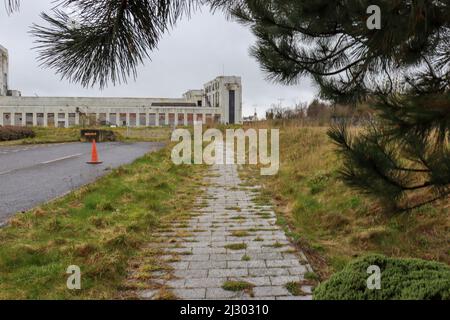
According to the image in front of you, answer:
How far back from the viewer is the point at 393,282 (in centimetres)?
228

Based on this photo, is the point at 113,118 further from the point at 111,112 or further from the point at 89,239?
the point at 89,239

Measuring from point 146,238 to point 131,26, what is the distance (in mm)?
3370

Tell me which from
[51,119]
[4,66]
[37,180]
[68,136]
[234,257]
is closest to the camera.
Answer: [4,66]

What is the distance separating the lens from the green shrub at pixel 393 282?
210 cm

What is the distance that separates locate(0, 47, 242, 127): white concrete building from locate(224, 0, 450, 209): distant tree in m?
50.6

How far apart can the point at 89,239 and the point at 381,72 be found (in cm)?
349

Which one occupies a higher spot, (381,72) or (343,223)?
(381,72)

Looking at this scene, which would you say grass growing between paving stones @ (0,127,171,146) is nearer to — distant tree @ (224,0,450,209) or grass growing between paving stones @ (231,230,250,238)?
grass growing between paving stones @ (231,230,250,238)

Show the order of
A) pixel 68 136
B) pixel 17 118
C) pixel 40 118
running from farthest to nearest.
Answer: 1. pixel 40 118
2. pixel 17 118
3. pixel 68 136

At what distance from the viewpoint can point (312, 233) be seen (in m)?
5.20

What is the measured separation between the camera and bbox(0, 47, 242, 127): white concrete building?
198ft

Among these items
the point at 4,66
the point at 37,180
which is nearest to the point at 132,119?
the point at 37,180
